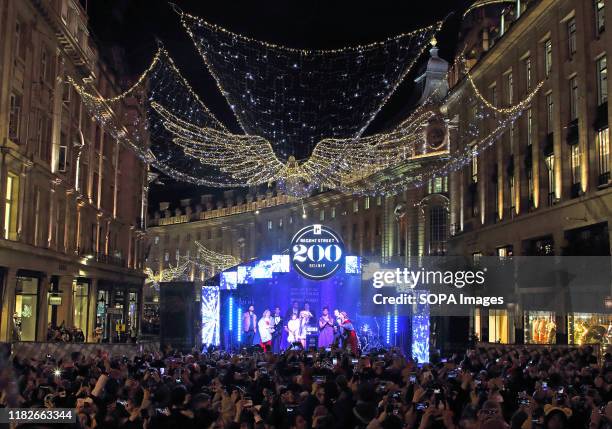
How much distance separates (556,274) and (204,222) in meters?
74.3

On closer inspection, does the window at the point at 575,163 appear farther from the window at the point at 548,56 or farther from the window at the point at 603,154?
the window at the point at 548,56

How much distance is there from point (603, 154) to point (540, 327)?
9.96 meters

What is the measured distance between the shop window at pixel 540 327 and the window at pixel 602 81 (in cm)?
1068

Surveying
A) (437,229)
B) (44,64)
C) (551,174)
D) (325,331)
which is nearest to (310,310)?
(325,331)

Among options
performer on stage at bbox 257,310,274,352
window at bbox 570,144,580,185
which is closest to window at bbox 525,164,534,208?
window at bbox 570,144,580,185

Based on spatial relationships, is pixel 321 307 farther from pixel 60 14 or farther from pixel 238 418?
pixel 238 418

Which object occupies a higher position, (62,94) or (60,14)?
(60,14)

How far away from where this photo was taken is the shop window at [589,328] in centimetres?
3203

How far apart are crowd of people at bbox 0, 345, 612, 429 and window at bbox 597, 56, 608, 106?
1855 centimetres

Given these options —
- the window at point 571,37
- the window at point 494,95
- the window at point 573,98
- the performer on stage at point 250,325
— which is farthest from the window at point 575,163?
the performer on stage at point 250,325

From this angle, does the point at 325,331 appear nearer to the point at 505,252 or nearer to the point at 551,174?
the point at 551,174

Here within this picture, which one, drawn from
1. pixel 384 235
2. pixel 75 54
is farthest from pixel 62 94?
pixel 384 235

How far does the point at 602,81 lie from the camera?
3334cm

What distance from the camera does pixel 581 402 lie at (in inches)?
454
